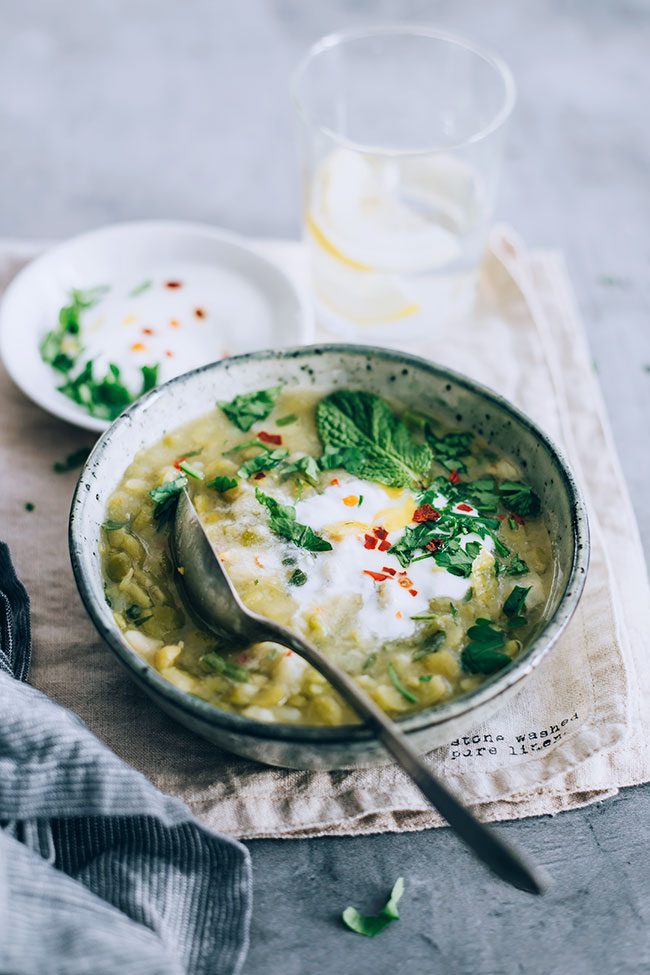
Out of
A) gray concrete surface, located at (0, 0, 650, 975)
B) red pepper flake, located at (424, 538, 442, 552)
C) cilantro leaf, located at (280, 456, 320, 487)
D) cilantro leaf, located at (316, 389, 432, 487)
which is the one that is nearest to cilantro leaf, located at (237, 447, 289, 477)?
cilantro leaf, located at (280, 456, 320, 487)

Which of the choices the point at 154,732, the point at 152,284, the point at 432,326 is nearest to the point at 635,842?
the point at 154,732

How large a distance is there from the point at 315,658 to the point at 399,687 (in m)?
0.20

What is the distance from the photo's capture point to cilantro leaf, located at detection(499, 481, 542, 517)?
2.56 metres

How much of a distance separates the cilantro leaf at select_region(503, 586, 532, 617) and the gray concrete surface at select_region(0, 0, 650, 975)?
19.5 inches

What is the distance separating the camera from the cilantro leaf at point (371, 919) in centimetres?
215

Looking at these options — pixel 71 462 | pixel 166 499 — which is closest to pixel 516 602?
pixel 166 499

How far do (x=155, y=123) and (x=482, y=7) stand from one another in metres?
1.98

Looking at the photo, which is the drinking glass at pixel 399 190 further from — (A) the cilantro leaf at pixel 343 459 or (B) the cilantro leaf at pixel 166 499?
(B) the cilantro leaf at pixel 166 499

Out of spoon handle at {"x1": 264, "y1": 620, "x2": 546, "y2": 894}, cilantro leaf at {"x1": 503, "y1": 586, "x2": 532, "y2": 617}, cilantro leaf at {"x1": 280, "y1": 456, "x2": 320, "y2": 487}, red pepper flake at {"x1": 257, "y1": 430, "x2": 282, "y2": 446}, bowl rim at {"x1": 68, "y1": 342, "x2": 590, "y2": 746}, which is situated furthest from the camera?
red pepper flake at {"x1": 257, "y1": 430, "x2": 282, "y2": 446}

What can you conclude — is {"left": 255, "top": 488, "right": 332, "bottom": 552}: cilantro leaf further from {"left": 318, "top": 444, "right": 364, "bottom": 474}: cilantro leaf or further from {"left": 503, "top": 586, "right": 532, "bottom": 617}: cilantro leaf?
{"left": 503, "top": 586, "right": 532, "bottom": 617}: cilantro leaf

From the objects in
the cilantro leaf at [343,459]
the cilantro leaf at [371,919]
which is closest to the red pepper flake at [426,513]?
the cilantro leaf at [343,459]

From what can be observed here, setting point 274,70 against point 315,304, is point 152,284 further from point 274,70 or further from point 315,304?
point 274,70

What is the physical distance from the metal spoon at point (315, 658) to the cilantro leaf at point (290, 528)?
187 mm

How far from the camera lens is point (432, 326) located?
3.49 meters
